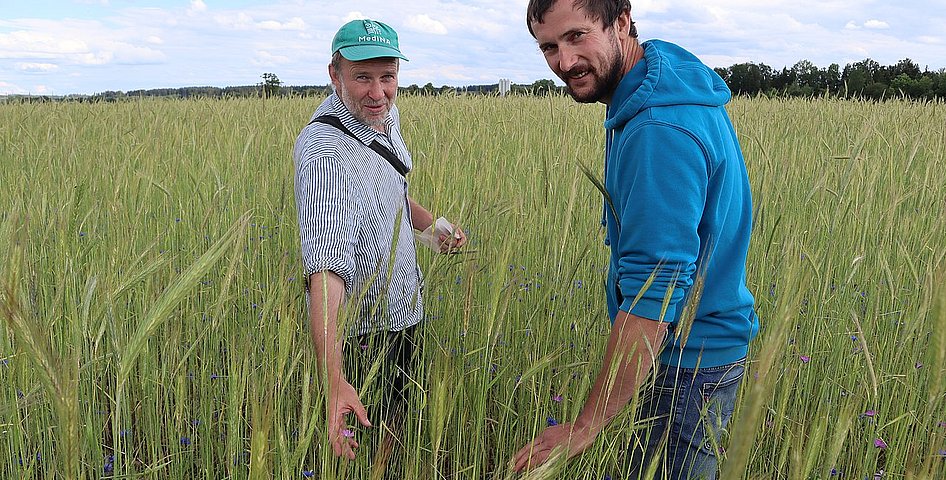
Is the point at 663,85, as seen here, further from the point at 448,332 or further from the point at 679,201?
the point at 448,332

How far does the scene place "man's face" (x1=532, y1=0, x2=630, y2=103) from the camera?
4.17ft

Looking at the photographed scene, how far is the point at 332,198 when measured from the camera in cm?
152

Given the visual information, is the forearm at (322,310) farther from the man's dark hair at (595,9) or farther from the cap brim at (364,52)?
the man's dark hair at (595,9)

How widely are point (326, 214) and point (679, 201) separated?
772 mm

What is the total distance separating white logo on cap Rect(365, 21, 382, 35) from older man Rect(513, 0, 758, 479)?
52 centimetres

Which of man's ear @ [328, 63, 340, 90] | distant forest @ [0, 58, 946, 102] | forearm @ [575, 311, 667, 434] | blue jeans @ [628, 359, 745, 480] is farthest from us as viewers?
distant forest @ [0, 58, 946, 102]

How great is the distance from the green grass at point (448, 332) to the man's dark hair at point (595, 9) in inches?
11.0

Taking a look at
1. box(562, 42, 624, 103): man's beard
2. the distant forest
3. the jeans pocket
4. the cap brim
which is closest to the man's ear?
the cap brim

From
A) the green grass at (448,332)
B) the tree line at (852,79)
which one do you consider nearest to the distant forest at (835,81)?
the tree line at (852,79)

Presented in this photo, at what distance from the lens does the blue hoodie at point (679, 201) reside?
1153mm

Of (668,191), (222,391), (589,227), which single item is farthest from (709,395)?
(589,227)

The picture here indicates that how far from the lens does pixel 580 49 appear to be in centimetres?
129

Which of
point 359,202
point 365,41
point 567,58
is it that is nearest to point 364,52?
point 365,41

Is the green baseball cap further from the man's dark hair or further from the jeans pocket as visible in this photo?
the jeans pocket
